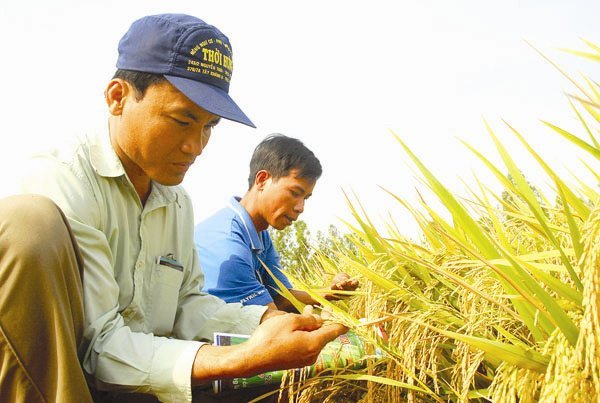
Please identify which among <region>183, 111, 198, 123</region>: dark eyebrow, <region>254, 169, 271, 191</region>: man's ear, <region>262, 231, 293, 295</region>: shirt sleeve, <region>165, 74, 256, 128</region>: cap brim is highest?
<region>165, 74, 256, 128</region>: cap brim

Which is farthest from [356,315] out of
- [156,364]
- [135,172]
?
[135,172]

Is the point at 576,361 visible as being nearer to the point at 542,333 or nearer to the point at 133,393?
the point at 542,333

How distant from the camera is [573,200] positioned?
55.7 inches

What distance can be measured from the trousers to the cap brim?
0.65 m

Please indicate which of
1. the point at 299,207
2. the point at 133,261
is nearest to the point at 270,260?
the point at 299,207

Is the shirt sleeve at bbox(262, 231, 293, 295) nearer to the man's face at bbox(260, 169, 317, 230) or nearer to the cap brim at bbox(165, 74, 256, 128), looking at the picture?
the man's face at bbox(260, 169, 317, 230)

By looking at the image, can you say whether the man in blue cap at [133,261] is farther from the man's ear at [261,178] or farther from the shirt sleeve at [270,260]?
the shirt sleeve at [270,260]

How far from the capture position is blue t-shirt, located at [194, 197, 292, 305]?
3.20 metres

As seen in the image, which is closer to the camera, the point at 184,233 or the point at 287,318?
the point at 287,318

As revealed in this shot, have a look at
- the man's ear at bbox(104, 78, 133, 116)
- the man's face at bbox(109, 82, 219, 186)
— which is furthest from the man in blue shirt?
the man's ear at bbox(104, 78, 133, 116)

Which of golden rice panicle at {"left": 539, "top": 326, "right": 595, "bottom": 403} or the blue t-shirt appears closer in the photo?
golden rice panicle at {"left": 539, "top": 326, "right": 595, "bottom": 403}

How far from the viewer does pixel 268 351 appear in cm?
174

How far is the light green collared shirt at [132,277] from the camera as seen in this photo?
183cm

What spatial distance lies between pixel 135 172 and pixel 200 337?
0.76m
